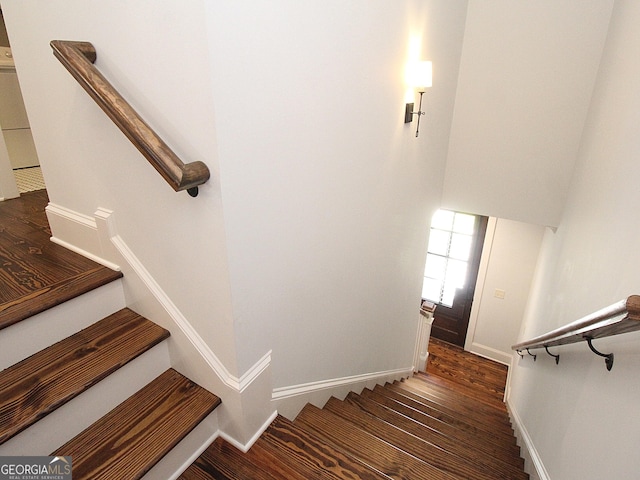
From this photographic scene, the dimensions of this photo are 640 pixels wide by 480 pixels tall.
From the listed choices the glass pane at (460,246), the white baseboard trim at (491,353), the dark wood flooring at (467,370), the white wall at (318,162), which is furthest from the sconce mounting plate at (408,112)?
the white baseboard trim at (491,353)

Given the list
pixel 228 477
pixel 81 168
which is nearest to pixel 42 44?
pixel 81 168

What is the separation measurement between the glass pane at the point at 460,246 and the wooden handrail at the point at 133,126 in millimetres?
4679

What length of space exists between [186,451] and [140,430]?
8.0 inches

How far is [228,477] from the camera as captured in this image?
1.42 metres

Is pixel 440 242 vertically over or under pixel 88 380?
under

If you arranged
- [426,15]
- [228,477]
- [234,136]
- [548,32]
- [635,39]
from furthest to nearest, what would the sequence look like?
[548,32], [426,15], [635,39], [228,477], [234,136]

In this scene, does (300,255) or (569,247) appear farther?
(569,247)

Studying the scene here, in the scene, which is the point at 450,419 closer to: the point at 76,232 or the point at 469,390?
the point at 469,390

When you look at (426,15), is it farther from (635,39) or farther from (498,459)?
(498,459)

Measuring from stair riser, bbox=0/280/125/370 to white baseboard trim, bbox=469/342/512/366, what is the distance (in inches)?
201

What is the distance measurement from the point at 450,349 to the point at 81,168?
5382mm

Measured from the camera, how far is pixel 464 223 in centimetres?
512

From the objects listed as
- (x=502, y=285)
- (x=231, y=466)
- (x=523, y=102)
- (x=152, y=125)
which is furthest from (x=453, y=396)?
(x=152, y=125)

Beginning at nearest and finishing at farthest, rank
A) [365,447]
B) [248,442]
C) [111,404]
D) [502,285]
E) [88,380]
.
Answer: [88,380], [111,404], [248,442], [365,447], [502,285]
